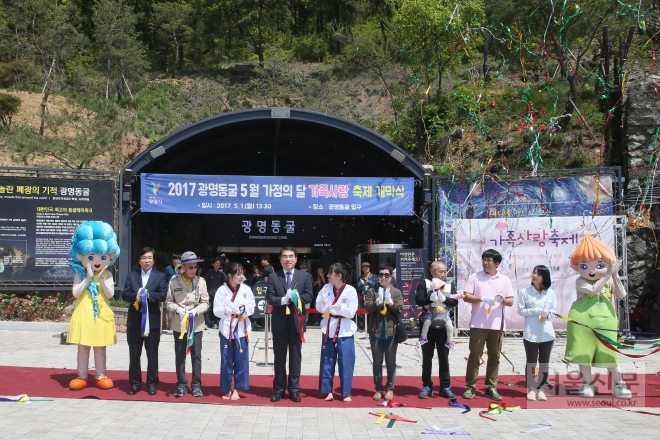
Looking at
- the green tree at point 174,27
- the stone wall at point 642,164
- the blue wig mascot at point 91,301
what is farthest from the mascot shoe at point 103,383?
the green tree at point 174,27

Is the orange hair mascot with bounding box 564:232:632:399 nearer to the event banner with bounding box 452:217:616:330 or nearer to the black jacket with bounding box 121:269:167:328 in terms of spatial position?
the event banner with bounding box 452:217:616:330

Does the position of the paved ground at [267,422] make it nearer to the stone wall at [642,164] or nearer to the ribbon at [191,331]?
the ribbon at [191,331]

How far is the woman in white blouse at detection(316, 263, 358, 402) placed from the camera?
7.29 m

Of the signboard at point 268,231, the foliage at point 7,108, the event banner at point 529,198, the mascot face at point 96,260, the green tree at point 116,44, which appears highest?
the green tree at point 116,44

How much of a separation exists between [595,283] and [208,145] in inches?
424

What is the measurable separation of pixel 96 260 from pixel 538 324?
18.2 feet

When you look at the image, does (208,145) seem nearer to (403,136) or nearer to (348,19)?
(403,136)

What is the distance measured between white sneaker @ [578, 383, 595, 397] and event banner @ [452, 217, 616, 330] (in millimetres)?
4530

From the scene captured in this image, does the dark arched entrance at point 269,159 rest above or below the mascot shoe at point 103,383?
above

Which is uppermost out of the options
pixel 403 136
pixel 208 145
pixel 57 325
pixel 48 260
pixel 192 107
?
pixel 192 107

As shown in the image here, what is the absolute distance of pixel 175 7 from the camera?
36.9 meters

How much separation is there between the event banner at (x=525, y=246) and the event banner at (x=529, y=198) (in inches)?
26.0

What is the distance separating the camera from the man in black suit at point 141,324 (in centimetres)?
743

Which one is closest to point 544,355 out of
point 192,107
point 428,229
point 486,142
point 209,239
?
point 428,229
